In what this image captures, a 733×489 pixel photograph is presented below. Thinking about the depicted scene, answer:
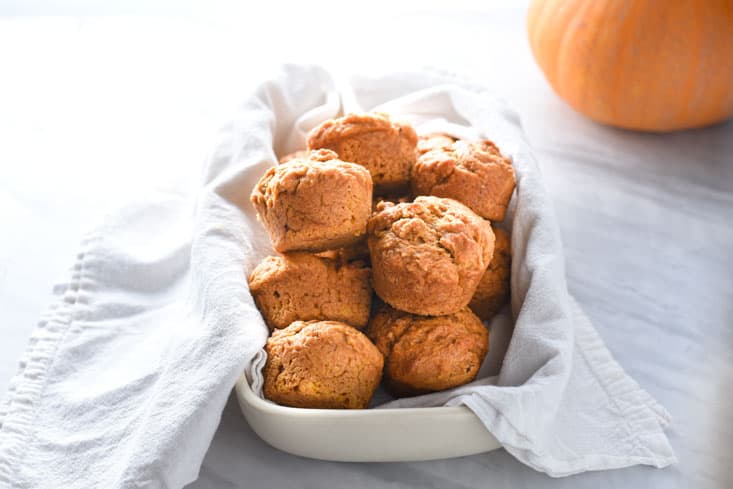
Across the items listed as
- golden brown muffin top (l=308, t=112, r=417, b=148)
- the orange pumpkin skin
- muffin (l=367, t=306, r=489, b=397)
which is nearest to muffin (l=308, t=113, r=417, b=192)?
golden brown muffin top (l=308, t=112, r=417, b=148)

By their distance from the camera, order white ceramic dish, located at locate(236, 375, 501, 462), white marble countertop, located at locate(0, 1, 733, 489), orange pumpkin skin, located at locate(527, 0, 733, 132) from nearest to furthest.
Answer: white ceramic dish, located at locate(236, 375, 501, 462), white marble countertop, located at locate(0, 1, 733, 489), orange pumpkin skin, located at locate(527, 0, 733, 132)

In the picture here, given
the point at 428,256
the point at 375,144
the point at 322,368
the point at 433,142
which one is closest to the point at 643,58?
the point at 433,142

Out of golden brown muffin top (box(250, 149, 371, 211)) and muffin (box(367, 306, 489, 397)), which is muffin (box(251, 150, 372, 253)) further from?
muffin (box(367, 306, 489, 397))

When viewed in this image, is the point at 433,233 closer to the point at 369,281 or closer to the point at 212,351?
the point at 369,281

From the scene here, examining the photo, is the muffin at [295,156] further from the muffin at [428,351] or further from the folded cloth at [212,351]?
the muffin at [428,351]

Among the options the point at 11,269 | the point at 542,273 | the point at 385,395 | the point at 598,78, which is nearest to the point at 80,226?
the point at 11,269
